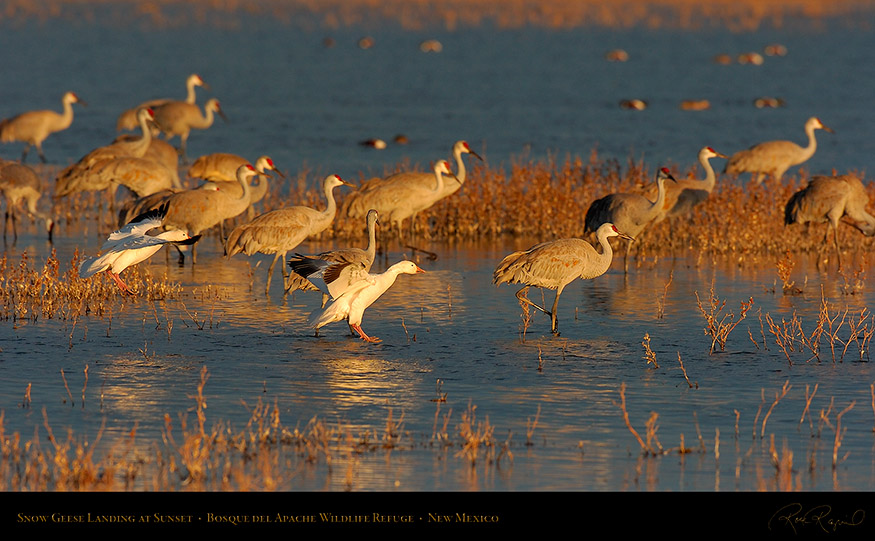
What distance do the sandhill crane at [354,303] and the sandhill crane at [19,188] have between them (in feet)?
23.9

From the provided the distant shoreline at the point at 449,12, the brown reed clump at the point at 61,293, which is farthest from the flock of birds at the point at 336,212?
the distant shoreline at the point at 449,12

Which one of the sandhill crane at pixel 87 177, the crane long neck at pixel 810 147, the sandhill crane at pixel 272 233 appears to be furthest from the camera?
the crane long neck at pixel 810 147

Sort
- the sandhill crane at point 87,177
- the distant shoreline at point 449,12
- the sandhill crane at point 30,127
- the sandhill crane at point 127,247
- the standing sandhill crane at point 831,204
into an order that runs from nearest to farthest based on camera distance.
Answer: the sandhill crane at point 127,247, the standing sandhill crane at point 831,204, the sandhill crane at point 87,177, the sandhill crane at point 30,127, the distant shoreline at point 449,12

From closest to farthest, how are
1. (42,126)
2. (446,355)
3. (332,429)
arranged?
(332,429), (446,355), (42,126)

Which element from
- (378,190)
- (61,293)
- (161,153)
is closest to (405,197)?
(378,190)

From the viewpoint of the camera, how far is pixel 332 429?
853 cm

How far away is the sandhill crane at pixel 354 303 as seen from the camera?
36.7ft

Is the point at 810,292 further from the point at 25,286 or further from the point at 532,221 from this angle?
the point at 25,286

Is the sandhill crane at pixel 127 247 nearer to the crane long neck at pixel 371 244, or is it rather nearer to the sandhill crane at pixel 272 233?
the sandhill crane at pixel 272 233

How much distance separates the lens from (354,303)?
11336 millimetres

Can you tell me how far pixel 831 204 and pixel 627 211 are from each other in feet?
8.07
